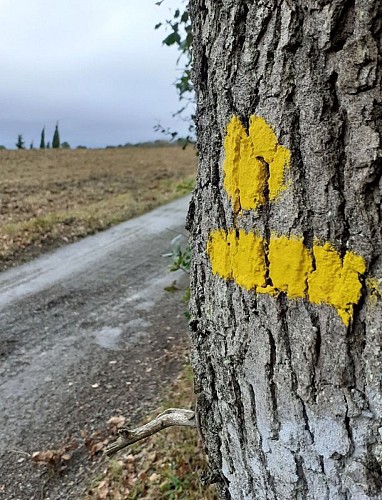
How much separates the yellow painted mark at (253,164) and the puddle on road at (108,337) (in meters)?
3.36

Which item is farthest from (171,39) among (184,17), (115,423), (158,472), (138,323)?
(138,323)

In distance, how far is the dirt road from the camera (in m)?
3.11

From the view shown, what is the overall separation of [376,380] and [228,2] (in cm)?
80

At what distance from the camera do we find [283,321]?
1118 millimetres

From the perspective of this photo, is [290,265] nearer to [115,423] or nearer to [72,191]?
[115,423]

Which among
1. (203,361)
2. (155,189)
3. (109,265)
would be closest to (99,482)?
(203,361)

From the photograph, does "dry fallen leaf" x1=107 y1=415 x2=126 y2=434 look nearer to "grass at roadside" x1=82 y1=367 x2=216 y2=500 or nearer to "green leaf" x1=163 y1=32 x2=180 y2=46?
"grass at roadside" x1=82 y1=367 x2=216 y2=500

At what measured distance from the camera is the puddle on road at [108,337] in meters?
4.38

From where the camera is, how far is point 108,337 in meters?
4.54

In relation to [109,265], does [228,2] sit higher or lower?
higher

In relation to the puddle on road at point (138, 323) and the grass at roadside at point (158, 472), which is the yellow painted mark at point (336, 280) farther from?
the puddle on road at point (138, 323)

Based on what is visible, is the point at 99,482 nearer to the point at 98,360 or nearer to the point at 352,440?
the point at 98,360

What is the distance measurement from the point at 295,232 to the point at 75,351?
3474mm

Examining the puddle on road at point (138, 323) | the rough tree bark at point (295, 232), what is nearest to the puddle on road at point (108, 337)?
the puddle on road at point (138, 323)
